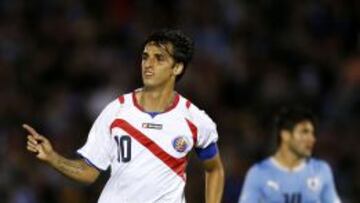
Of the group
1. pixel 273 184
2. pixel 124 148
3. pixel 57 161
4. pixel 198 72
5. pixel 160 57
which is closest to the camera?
pixel 57 161

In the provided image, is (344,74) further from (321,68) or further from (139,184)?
(139,184)

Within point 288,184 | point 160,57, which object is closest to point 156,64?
point 160,57

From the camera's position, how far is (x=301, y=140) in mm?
10703

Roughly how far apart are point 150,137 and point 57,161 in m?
0.59

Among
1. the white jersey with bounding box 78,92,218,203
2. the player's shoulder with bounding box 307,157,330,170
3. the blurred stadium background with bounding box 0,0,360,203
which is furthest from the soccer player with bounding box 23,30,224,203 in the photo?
the blurred stadium background with bounding box 0,0,360,203

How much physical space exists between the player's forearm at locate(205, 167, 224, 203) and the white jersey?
0.31m

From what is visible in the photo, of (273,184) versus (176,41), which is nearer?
(176,41)

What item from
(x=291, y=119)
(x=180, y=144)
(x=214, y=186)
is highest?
(x=180, y=144)

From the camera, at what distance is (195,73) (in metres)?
14.8

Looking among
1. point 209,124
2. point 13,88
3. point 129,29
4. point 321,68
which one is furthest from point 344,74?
point 209,124

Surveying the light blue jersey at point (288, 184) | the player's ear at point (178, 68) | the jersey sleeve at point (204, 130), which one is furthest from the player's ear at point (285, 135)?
the player's ear at point (178, 68)

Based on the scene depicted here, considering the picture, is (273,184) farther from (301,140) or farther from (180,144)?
(180,144)

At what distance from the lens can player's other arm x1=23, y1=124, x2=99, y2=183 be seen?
24.9ft

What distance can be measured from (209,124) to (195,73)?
664cm
